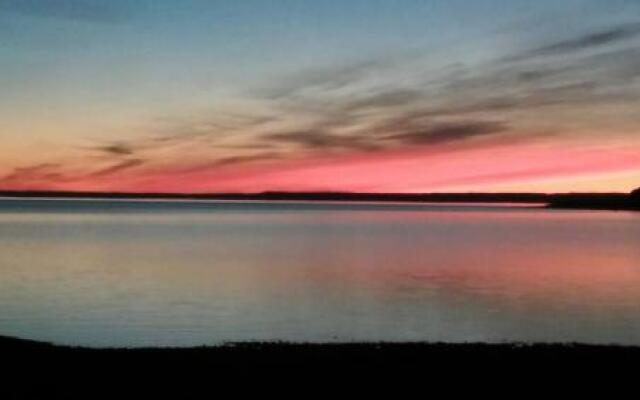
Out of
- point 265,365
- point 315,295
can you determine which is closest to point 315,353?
point 265,365

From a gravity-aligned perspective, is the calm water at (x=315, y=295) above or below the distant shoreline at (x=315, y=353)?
below

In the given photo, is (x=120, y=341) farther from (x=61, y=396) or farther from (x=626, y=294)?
(x=626, y=294)

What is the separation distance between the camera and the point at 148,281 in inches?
1534

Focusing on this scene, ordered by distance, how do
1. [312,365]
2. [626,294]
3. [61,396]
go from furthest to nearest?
[626,294], [312,365], [61,396]

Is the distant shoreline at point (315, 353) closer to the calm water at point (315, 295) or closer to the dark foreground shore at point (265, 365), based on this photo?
the dark foreground shore at point (265, 365)

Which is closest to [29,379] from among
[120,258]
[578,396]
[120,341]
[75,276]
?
[578,396]

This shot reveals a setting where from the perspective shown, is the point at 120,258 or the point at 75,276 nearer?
the point at 75,276

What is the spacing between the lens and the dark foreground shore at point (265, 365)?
1118 centimetres

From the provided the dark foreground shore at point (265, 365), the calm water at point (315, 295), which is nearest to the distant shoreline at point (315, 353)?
the dark foreground shore at point (265, 365)

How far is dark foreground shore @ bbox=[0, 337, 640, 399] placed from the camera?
11180 millimetres

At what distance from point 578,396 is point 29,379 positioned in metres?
7.88

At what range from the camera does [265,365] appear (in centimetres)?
1309

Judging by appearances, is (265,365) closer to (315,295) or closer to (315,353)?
(315,353)

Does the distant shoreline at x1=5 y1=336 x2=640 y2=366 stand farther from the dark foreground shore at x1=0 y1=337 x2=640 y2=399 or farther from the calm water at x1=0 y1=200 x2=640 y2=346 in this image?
the calm water at x1=0 y1=200 x2=640 y2=346
